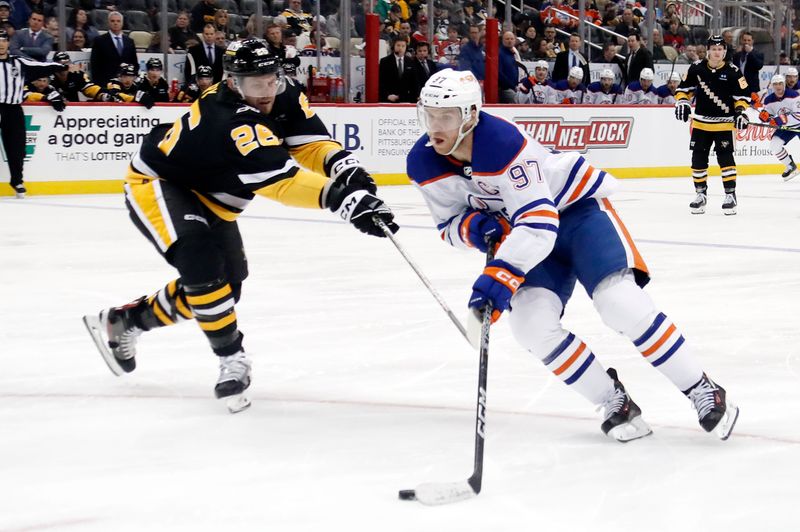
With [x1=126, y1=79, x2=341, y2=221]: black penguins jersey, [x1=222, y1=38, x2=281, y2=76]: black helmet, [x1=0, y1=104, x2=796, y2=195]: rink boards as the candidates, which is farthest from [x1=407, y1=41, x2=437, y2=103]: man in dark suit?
[x1=222, y1=38, x2=281, y2=76]: black helmet

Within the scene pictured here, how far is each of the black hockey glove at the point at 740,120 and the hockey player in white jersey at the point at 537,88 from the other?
379 cm

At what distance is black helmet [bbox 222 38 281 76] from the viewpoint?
3232 mm

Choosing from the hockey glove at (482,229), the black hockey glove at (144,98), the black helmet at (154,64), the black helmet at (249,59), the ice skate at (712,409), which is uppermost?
the black helmet at (249,59)

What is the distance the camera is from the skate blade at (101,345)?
3678 mm

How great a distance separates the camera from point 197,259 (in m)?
3.26

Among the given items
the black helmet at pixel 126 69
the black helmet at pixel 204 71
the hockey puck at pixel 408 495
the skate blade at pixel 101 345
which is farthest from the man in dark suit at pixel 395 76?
the hockey puck at pixel 408 495

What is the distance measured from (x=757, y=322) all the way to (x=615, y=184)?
5.82ft

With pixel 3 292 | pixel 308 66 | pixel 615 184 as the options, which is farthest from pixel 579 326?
pixel 308 66

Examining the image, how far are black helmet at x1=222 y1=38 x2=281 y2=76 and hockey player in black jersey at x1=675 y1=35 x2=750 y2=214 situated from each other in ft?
22.3

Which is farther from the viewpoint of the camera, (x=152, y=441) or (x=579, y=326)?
(x=579, y=326)

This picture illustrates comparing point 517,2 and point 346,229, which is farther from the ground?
point 517,2

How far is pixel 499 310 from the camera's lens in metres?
2.69

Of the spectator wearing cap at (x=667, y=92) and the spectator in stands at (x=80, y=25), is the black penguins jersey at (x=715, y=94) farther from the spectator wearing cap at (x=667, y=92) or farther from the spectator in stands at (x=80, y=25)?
the spectator in stands at (x=80, y=25)

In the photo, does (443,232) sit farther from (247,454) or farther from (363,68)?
(363,68)
